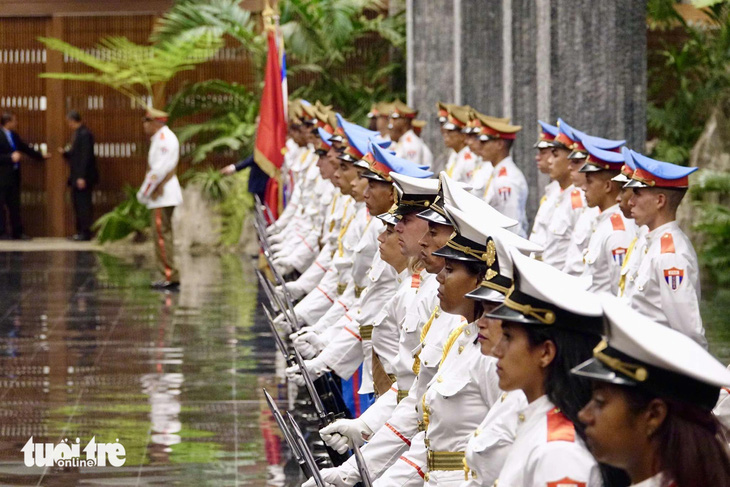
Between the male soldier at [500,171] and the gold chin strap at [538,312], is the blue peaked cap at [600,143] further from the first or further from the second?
the gold chin strap at [538,312]

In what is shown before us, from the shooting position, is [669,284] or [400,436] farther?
[669,284]

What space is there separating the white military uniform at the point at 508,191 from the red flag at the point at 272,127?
515cm

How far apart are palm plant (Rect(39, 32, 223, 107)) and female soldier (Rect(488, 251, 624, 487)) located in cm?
1765

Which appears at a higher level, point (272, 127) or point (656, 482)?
point (656, 482)

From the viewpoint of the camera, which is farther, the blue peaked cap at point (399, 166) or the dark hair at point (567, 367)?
the blue peaked cap at point (399, 166)

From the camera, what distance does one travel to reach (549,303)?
3029 mm

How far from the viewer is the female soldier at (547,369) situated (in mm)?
2885

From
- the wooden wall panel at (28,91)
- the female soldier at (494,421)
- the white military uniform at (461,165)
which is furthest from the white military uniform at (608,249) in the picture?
the wooden wall panel at (28,91)

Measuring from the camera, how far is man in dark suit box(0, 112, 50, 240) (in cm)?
2173

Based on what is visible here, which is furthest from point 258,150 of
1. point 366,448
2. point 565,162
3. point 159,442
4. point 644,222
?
point 366,448

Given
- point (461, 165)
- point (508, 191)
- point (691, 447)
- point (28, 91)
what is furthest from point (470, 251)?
point (28, 91)

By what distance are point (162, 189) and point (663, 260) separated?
998 centimetres

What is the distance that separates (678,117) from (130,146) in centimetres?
954

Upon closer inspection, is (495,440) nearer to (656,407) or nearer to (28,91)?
(656,407)
